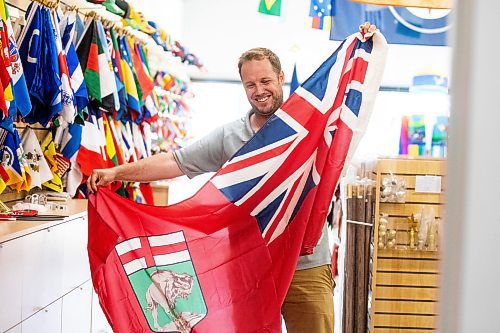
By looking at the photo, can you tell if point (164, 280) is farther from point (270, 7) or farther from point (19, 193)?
point (270, 7)

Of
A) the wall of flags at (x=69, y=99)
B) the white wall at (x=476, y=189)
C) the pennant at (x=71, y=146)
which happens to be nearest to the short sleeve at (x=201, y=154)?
the wall of flags at (x=69, y=99)

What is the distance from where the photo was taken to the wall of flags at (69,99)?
4605 millimetres

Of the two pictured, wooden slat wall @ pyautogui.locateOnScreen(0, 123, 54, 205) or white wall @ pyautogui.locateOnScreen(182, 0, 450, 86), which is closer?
wooden slat wall @ pyautogui.locateOnScreen(0, 123, 54, 205)

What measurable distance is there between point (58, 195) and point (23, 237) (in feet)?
5.42

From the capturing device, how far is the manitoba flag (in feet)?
11.4

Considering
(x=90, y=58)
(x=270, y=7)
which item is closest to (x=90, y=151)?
(x=90, y=58)

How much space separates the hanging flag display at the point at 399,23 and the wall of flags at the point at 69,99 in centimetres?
180

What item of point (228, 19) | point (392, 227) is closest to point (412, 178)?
point (392, 227)

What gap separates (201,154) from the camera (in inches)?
155

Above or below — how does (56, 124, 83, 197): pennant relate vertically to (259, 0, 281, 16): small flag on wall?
below

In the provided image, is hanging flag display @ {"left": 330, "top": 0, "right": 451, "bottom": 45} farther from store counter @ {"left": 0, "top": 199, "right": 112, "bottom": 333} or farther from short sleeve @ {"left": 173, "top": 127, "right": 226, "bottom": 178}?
short sleeve @ {"left": 173, "top": 127, "right": 226, "bottom": 178}

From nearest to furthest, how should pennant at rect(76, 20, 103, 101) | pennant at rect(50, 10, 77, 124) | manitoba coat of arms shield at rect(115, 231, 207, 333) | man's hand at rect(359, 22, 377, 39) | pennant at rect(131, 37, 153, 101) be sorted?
manitoba coat of arms shield at rect(115, 231, 207, 333) → man's hand at rect(359, 22, 377, 39) → pennant at rect(50, 10, 77, 124) → pennant at rect(76, 20, 103, 101) → pennant at rect(131, 37, 153, 101)

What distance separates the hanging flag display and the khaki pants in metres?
3.07

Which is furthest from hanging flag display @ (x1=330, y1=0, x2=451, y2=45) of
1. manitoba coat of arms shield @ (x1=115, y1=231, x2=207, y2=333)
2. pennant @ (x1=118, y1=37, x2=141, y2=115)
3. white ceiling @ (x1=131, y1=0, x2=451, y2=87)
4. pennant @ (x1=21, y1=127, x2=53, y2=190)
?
white ceiling @ (x1=131, y1=0, x2=451, y2=87)
